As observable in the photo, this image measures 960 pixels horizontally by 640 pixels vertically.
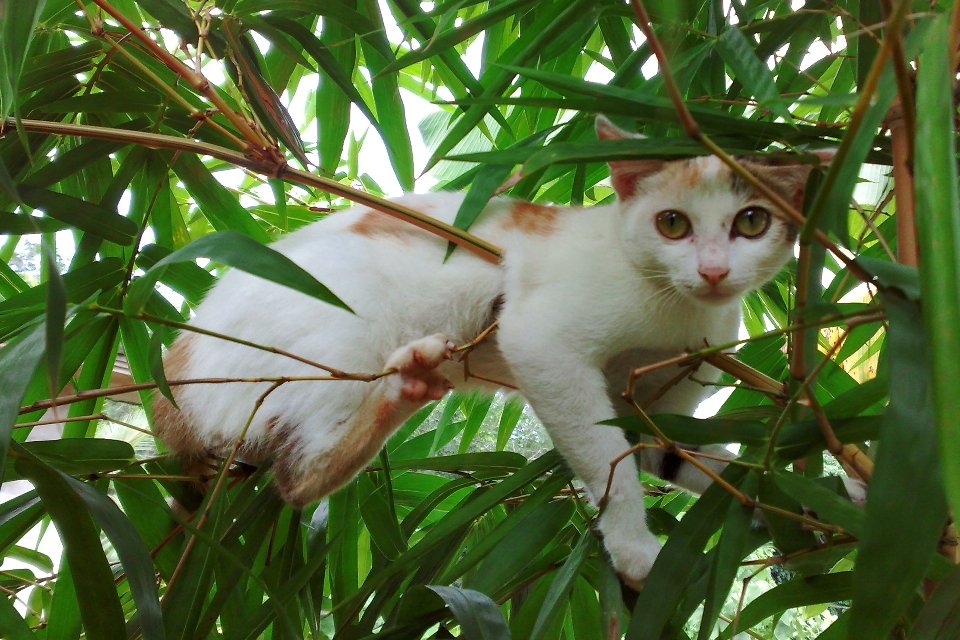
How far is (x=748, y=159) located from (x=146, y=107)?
877 mm

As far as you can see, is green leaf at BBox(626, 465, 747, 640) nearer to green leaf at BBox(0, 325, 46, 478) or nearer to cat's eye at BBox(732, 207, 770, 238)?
cat's eye at BBox(732, 207, 770, 238)

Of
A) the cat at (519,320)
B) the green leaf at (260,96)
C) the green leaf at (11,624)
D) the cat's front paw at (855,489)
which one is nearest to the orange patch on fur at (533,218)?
the cat at (519,320)

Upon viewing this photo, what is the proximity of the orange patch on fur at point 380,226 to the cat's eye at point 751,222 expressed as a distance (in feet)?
1.63

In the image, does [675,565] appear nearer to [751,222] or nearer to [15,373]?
[751,222]

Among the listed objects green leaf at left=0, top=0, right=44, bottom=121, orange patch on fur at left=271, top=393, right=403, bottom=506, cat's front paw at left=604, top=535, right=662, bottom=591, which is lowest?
cat's front paw at left=604, top=535, right=662, bottom=591

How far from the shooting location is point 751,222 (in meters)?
0.94

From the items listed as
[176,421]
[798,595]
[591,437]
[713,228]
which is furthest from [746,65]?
[176,421]

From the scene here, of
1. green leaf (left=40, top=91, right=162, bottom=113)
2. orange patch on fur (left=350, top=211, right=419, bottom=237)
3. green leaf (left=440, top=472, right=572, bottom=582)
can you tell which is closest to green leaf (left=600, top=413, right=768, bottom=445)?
green leaf (left=440, top=472, right=572, bottom=582)

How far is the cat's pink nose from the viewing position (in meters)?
0.88

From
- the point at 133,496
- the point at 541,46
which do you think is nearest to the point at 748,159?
the point at 541,46

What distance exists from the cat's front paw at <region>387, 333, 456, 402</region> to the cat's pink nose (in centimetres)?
34

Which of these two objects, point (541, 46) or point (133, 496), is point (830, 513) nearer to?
point (541, 46)

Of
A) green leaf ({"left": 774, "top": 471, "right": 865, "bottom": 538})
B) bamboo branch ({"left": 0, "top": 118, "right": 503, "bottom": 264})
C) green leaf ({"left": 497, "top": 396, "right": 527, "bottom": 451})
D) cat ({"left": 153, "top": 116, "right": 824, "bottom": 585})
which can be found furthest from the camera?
green leaf ({"left": 497, "top": 396, "right": 527, "bottom": 451})

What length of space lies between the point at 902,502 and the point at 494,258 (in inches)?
27.7
